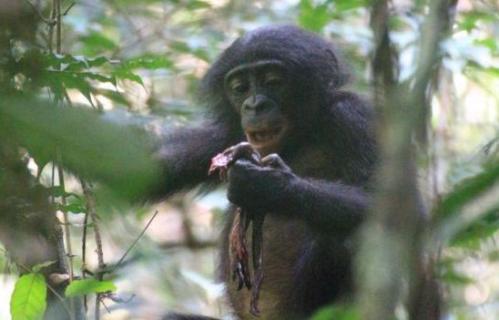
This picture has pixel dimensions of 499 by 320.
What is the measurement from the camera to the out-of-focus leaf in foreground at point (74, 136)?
39.1 inches

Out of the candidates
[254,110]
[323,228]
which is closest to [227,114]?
[254,110]

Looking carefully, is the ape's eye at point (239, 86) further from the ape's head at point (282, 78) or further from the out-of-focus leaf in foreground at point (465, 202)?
the out-of-focus leaf in foreground at point (465, 202)

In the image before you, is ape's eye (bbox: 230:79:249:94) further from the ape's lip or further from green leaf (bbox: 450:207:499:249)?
green leaf (bbox: 450:207:499:249)

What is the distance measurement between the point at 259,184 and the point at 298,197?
21 cm

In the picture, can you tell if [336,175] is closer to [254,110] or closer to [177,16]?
[254,110]

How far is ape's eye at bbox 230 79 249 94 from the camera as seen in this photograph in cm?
476

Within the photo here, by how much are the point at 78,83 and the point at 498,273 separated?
4373mm

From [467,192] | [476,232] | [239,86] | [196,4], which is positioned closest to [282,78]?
[239,86]

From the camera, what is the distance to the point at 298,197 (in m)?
4.01

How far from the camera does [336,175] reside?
4566 mm

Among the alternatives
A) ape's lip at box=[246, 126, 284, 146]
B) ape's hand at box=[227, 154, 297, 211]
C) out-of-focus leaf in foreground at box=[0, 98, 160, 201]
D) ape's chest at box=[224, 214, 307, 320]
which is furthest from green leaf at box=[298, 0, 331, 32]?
out-of-focus leaf in foreground at box=[0, 98, 160, 201]

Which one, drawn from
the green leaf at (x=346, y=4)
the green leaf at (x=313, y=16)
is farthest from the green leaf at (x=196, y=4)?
the green leaf at (x=346, y=4)

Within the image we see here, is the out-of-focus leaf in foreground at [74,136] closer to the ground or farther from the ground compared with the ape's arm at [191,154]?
farther from the ground

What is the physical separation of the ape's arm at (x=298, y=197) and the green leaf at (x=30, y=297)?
1.22 metres
